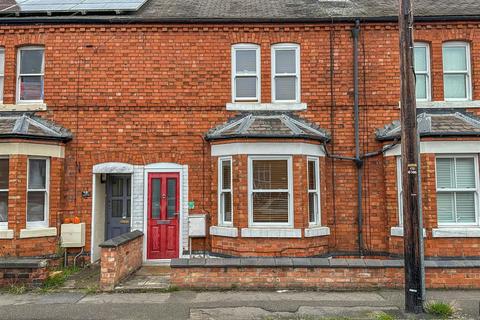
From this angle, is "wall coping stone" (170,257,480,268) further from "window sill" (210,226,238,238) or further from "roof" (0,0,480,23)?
"roof" (0,0,480,23)

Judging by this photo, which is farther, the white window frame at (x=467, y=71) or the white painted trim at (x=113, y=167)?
the white window frame at (x=467, y=71)

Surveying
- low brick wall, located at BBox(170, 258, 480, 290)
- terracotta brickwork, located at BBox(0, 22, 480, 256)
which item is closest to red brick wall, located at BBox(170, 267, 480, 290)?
low brick wall, located at BBox(170, 258, 480, 290)

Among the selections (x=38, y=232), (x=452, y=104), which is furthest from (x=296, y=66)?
(x=38, y=232)

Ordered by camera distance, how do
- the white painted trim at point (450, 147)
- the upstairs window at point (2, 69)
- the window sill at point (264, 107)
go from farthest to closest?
the upstairs window at point (2, 69), the window sill at point (264, 107), the white painted trim at point (450, 147)

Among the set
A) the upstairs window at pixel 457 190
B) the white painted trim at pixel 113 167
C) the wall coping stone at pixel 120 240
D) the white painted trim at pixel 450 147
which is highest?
the white painted trim at pixel 450 147

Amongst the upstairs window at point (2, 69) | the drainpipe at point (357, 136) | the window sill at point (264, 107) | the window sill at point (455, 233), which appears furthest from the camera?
the upstairs window at point (2, 69)

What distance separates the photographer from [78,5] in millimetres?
11930

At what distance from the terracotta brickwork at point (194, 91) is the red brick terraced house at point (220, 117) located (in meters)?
0.04

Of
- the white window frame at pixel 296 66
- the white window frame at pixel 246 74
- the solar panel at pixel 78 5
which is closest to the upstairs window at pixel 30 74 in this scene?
the solar panel at pixel 78 5

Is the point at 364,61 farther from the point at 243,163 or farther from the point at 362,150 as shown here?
the point at 243,163

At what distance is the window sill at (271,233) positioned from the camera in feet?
32.8

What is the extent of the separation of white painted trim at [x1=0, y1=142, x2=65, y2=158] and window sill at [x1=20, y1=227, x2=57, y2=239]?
5.99 feet

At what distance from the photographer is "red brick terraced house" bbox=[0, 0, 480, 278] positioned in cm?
1034

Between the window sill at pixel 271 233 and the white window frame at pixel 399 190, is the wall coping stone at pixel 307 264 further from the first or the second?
the white window frame at pixel 399 190
